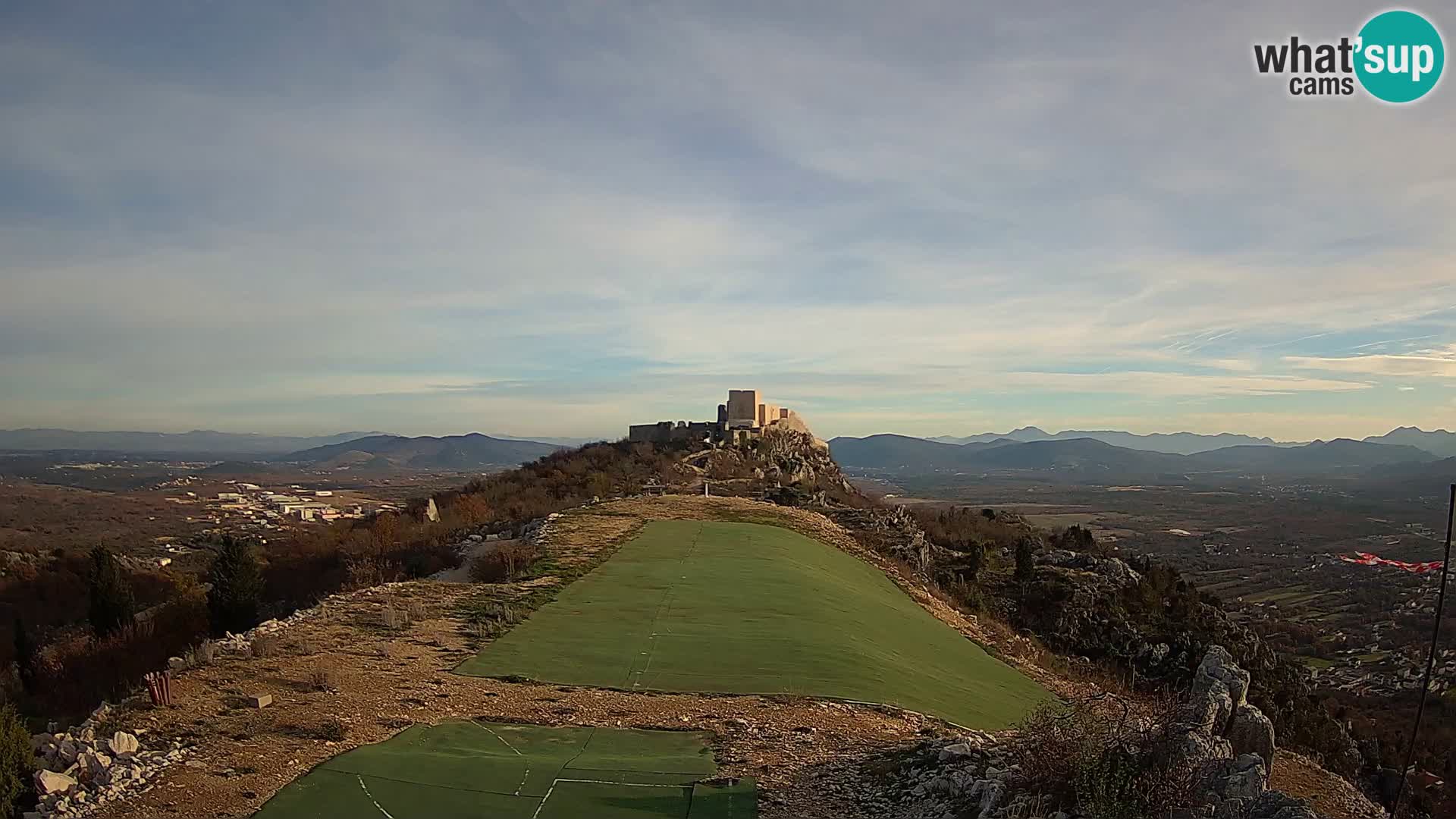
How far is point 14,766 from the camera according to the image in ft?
24.8

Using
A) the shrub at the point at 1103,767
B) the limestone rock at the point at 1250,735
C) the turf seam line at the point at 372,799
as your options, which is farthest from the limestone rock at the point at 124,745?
the limestone rock at the point at 1250,735

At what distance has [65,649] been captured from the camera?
17.8 meters

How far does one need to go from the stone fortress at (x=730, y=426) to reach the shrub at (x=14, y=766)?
149ft

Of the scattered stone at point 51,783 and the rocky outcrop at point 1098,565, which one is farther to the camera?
the rocky outcrop at point 1098,565

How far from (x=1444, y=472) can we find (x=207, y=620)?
15602cm

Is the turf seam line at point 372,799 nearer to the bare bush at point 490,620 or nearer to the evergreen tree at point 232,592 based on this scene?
the bare bush at point 490,620

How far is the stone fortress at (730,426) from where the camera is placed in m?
→ 55.7

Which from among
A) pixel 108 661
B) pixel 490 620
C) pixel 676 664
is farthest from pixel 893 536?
A: pixel 108 661

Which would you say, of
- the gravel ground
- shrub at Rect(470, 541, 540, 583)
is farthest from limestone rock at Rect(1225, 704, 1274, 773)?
shrub at Rect(470, 541, 540, 583)

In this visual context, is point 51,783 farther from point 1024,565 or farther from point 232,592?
point 1024,565

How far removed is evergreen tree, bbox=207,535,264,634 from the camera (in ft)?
57.5

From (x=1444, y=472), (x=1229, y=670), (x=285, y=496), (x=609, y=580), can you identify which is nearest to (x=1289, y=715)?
(x=1229, y=670)

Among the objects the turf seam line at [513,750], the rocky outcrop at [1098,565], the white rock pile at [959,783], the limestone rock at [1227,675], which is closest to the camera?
the white rock pile at [959,783]

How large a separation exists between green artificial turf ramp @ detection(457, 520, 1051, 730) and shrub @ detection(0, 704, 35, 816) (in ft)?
15.8
